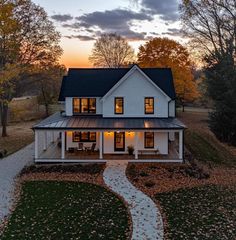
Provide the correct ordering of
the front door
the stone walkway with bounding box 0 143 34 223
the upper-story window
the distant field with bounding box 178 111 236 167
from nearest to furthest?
the stone walkway with bounding box 0 143 34 223, the front door, the distant field with bounding box 178 111 236 167, the upper-story window

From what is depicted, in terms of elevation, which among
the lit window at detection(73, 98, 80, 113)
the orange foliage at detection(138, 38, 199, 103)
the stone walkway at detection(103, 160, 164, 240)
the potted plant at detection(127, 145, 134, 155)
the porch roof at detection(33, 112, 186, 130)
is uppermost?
the orange foliage at detection(138, 38, 199, 103)

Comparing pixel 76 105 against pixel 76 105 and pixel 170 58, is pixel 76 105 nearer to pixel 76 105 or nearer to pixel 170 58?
pixel 76 105

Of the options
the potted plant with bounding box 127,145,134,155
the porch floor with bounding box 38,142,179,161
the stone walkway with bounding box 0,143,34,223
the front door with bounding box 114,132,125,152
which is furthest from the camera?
the front door with bounding box 114,132,125,152

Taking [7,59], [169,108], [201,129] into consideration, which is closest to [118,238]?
[169,108]

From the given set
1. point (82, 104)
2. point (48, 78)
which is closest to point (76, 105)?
point (82, 104)

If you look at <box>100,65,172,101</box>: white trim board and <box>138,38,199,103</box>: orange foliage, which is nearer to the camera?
<box>100,65,172,101</box>: white trim board

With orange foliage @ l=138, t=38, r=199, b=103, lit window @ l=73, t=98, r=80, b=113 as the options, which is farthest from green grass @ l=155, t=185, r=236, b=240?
orange foliage @ l=138, t=38, r=199, b=103

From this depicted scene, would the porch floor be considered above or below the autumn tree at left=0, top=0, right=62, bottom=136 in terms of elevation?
below

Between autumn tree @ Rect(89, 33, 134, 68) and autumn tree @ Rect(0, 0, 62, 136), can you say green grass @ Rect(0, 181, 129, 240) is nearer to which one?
autumn tree @ Rect(0, 0, 62, 136)
